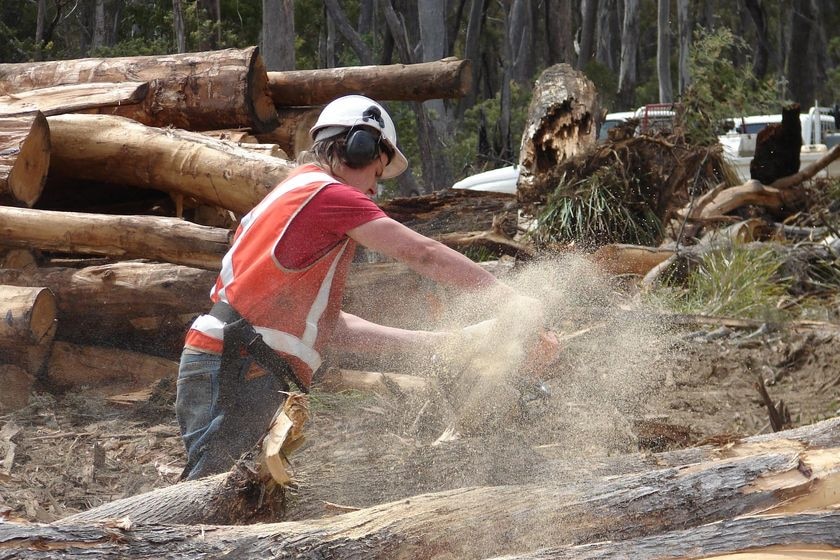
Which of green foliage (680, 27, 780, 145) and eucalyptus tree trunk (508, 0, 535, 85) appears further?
eucalyptus tree trunk (508, 0, 535, 85)

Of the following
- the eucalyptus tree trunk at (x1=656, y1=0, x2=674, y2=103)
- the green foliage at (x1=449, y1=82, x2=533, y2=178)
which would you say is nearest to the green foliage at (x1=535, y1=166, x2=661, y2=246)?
the green foliage at (x1=449, y1=82, x2=533, y2=178)

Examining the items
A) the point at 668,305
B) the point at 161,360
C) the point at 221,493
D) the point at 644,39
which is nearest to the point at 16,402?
the point at 161,360

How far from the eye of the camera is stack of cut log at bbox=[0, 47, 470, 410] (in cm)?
607

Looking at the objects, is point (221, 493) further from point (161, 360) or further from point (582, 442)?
point (161, 360)

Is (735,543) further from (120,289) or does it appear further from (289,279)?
(120,289)

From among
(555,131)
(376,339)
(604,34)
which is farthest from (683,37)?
(376,339)

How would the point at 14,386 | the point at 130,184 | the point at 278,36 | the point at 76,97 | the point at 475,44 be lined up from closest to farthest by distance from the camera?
the point at 14,386, the point at 130,184, the point at 76,97, the point at 278,36, the point at 475,44

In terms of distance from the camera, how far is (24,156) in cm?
658

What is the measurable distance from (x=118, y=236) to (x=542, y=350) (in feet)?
11.4

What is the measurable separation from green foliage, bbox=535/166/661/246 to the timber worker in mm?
4811

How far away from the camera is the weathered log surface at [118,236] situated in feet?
19.2

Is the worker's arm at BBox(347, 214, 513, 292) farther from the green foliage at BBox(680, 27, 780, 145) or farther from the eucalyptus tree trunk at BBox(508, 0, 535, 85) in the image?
the eucalyptus tree trunk at BBox(508, 0, 535, 85)

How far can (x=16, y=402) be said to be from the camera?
5.98 metres

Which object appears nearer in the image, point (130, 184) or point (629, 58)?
point (130, 184)
